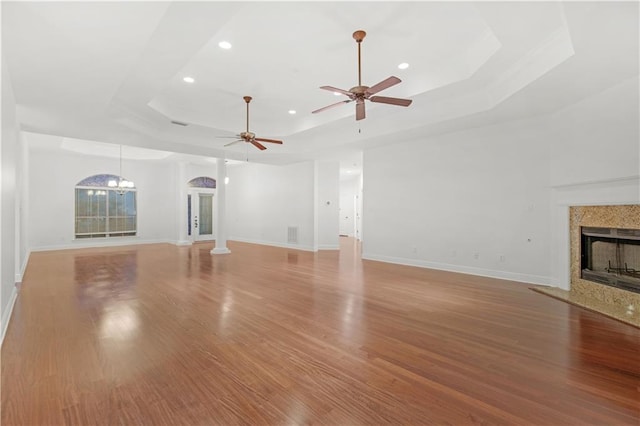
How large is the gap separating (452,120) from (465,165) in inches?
45.2

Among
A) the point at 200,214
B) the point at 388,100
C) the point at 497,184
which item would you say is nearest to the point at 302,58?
the point at 388,100

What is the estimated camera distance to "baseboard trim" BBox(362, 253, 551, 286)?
16.6ft

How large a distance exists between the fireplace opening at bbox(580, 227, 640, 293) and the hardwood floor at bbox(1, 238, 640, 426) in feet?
2.75

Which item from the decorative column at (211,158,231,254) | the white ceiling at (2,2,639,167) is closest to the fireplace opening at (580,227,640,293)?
the white ceiling at (2,2,639,167)

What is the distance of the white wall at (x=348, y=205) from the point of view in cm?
1448

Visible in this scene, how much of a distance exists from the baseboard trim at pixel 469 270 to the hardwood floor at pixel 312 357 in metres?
0.62

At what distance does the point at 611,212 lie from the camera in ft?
13.5

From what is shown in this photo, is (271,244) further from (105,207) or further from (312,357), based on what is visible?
(312,357)

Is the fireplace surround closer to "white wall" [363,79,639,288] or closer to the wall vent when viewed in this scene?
"white wall" [363,79,639,288]

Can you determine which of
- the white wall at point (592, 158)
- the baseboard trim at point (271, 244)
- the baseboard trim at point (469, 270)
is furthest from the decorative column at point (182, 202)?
the white wall at point (592, 158)

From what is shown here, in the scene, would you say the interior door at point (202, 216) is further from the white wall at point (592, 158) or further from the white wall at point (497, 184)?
the white wall at point (592, 158)

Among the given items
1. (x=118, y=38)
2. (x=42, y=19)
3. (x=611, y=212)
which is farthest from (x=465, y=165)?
(x=42, y=19)

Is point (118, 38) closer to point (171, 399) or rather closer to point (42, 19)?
point (42, 19)

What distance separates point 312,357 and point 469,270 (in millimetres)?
4547
